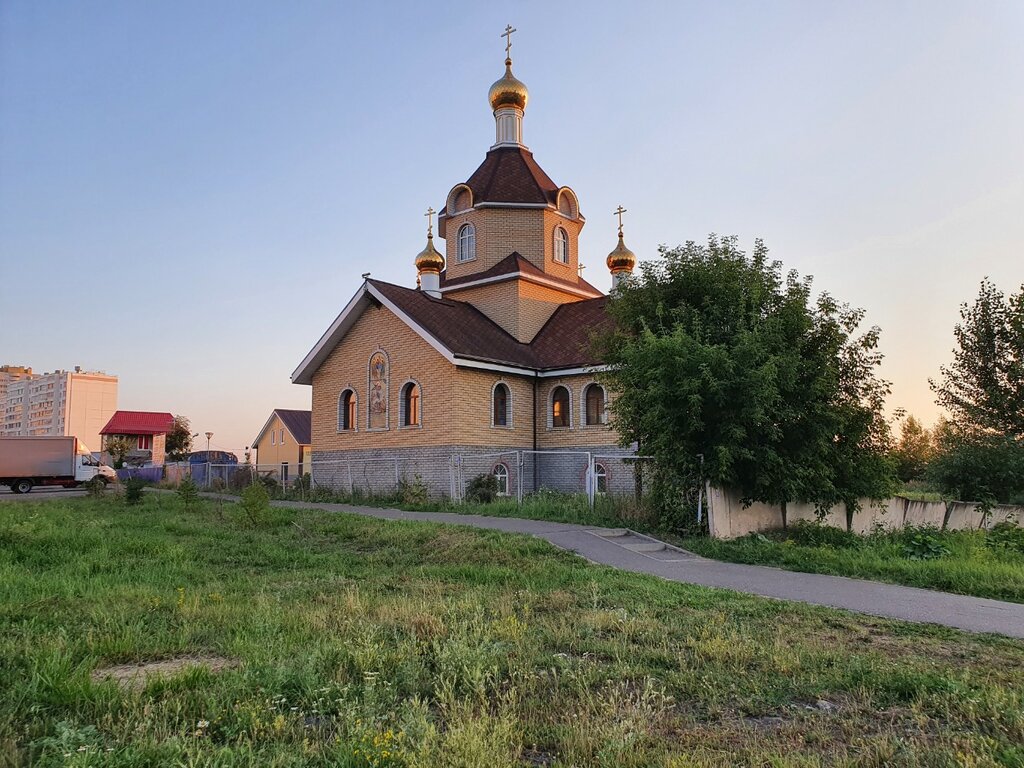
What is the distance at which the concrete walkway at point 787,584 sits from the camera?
22.8 ft

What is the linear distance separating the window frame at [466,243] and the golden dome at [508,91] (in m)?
5.24

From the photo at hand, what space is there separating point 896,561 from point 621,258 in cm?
1979

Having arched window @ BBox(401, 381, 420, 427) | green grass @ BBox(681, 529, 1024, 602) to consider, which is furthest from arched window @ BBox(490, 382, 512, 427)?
green grass @ BBox(681, 529, 1024, 602)

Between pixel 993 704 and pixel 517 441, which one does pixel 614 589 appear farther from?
pixel 517 441

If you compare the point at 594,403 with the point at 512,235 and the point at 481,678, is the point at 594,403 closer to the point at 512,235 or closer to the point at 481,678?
the point at 512,235

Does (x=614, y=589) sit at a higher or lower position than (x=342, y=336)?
lower

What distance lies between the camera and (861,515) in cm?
1506

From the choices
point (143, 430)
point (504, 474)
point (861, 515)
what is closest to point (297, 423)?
point (143, 430)

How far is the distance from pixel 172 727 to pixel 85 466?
3240 centimetres

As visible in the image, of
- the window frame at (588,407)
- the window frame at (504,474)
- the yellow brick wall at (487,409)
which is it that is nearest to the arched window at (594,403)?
the window frame at (588,407)

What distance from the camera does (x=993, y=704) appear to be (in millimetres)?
3994

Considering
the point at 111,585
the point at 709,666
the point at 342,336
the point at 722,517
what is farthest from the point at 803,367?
the point at 342,336

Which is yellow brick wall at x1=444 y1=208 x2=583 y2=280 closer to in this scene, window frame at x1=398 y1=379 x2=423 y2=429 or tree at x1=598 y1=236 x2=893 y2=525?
window frame at x1=398 y1=379 x2=423 y2=429

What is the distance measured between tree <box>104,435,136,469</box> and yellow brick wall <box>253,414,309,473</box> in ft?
29.8
